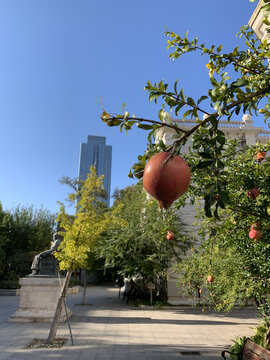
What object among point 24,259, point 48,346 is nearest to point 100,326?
point 48,346

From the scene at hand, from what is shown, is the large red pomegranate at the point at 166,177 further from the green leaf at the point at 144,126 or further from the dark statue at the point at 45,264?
the dark statue at the point at 45,264

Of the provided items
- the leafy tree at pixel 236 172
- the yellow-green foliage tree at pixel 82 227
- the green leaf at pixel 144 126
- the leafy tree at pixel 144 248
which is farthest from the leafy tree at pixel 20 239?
the green leaf at pixel 144 126

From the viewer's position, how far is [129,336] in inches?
Answer: 367

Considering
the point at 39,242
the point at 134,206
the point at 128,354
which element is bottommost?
the point at 128,354

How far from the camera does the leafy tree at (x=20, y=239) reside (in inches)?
985

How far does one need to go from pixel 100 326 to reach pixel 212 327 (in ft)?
14.6

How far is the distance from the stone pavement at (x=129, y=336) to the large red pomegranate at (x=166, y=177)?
7122 mm

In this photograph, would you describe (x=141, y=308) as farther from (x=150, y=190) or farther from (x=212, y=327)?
(x=150, y=190)

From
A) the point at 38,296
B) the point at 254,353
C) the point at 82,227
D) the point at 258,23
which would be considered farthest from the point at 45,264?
the point at 258,23

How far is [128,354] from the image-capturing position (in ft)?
23.9

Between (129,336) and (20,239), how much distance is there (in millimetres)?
20575

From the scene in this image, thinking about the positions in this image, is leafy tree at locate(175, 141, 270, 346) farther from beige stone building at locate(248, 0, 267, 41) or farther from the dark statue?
the dark statue

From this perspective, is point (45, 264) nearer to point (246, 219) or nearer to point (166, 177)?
point (246, 219)

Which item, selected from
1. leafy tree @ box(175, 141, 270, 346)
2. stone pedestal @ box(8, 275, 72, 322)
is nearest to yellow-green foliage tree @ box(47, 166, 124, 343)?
stone pedestal @ box(8, 275, 72, 322)
